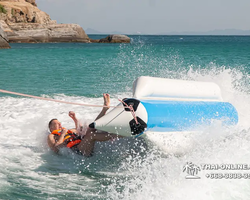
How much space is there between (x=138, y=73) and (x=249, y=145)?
390 inches

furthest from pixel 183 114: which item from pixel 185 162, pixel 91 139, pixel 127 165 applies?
pixel 91 139

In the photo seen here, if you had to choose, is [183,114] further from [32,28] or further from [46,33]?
[46,33]

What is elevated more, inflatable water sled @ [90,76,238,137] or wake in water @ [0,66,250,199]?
inflatable water sled @ [90,76,238,137]

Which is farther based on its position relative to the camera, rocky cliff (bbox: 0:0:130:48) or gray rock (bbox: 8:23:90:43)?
rocky cliff (bbox: 0:0:130:48)

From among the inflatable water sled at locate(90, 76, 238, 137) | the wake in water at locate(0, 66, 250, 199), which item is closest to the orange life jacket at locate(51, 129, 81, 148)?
the wake in water at locate(0, 66, 250, 199)

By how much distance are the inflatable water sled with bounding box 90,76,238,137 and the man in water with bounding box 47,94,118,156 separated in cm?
16

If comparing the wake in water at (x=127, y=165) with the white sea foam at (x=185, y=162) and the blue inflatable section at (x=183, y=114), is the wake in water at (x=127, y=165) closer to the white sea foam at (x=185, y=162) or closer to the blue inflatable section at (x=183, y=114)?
the white sea foam at (x=185, y=162)

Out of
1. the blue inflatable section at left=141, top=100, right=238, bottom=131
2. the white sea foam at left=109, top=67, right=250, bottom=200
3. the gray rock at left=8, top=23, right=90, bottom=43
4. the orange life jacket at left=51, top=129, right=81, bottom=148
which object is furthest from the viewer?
the gray rock at left=8, top=23, right=90, bottom=43

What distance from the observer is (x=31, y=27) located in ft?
128

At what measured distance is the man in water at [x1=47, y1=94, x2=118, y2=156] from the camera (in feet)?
14.2

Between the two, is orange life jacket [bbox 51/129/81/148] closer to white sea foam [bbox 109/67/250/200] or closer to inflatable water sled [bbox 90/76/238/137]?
inflatable water sled [bbox 90/76/238/137]

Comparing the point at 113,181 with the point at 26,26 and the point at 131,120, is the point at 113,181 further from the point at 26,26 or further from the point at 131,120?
the point at 26,26

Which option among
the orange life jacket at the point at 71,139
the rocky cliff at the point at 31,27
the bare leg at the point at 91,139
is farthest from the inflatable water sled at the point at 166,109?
the rocky cliff at the point at 31,27

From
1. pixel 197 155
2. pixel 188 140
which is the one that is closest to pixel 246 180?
pixel 197 155
